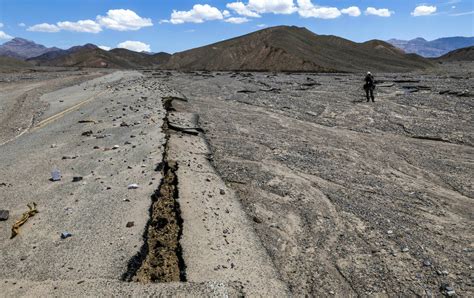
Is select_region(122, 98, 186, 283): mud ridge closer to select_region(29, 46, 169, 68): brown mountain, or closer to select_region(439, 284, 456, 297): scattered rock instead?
select_region(439, 284, 456, 297): scattered rock

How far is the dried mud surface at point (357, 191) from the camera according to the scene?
5879mm

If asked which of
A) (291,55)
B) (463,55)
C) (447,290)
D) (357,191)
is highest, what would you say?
(291,55)

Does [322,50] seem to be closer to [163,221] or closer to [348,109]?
[348,109]

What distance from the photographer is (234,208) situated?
7727 mm

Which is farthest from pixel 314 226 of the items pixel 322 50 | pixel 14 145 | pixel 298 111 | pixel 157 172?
Result: pixel 322 50

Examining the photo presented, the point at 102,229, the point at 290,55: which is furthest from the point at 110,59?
the point at 102,229

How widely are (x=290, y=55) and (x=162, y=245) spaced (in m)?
65.0

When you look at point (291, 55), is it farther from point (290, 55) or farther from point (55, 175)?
point (55, 175)

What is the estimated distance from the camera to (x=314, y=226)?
290 inches

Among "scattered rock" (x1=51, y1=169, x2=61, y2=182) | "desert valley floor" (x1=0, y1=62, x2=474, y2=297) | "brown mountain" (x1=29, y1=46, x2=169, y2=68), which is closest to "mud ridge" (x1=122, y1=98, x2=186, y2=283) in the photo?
"desert valley floor" (x1=0, y1=62, x2=474, y2=297)

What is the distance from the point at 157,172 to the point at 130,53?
538 ft

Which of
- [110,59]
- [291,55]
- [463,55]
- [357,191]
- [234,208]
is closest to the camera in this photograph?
[234,208]

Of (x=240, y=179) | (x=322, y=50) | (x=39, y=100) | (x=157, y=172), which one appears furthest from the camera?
(x=322, y=50)

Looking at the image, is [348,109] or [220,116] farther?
[348,109]
